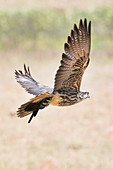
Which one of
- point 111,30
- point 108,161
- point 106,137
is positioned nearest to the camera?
point 108,161

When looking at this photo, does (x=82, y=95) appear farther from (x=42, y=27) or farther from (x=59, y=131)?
(x=42, y=27)

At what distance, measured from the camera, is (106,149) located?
15008 millimetres

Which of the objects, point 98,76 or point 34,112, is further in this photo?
point 98,76

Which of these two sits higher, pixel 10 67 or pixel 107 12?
pixel 107 12

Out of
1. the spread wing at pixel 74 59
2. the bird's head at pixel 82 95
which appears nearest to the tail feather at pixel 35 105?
the spread wing at pixel 74 59

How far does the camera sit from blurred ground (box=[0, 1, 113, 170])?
47.6 feet

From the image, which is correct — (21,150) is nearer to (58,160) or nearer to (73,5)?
(58,160)

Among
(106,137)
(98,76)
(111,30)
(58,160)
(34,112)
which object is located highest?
(111,30)

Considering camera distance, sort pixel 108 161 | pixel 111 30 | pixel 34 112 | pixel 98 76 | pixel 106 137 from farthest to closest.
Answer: pixel 111 30
pixel 98 76
pixel 106 137
pixel 108 161
pixel 34 112

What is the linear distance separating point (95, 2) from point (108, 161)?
9.61 meters

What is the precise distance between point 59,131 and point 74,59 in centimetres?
1049

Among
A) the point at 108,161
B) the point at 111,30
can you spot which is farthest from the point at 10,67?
the point at 108,161

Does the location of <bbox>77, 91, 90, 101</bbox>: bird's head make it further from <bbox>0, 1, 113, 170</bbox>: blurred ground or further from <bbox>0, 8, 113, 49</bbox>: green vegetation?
<bbox>0, 8, 113, 49</bbox>: green vegetation

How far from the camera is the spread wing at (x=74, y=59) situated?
5129 mm
